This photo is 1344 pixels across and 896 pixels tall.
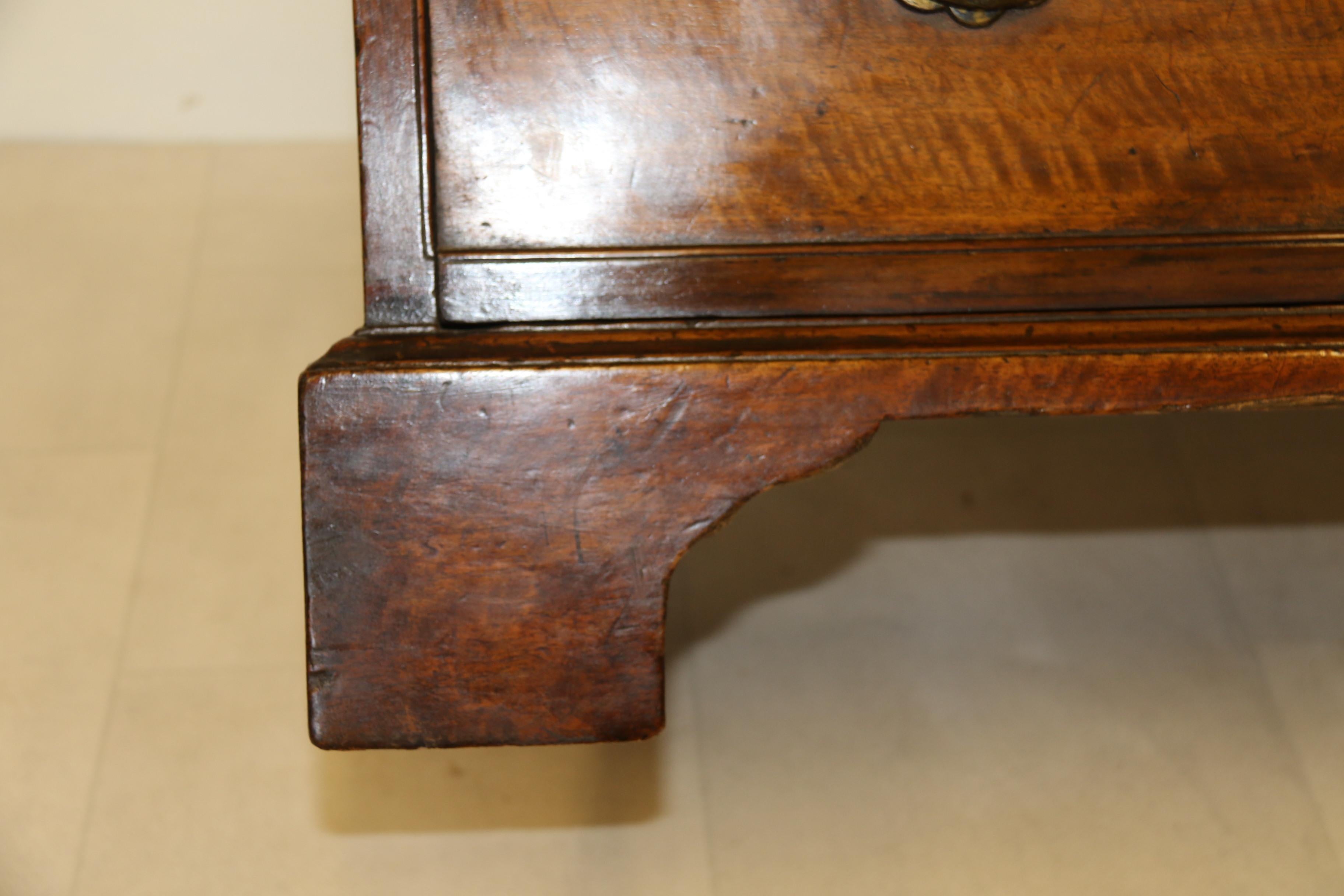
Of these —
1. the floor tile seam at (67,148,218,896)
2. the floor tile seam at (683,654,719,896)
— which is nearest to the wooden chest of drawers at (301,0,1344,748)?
the floor tile seam at (683,654,719,896)

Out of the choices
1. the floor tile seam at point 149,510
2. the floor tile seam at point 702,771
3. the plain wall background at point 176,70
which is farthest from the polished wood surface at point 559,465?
the plain wall background at point 176,70

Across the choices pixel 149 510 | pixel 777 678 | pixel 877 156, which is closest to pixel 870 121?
pixel 877 156

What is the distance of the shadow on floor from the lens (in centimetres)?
84

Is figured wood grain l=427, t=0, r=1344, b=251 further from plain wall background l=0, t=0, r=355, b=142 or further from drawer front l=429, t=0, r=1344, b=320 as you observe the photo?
plain wall background l=0, t=0, r=355, b=142

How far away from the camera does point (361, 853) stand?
32.0 inches

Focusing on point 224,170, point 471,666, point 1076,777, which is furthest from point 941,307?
point 224,170

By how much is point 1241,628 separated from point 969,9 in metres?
0.64

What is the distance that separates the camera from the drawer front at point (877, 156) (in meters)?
0.54

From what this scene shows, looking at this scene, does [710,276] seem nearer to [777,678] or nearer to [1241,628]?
[777,678]

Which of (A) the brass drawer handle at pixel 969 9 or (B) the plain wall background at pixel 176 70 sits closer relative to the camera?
(A) the brass drawer handle at pixel 969 9

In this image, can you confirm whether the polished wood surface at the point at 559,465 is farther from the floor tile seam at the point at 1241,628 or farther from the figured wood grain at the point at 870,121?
the floor tile seam at the point at 1241,628

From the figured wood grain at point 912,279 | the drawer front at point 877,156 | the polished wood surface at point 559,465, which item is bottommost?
the polished wood surface at point 559,465

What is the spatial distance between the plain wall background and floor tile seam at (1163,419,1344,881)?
3.59ft

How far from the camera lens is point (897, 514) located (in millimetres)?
1053
